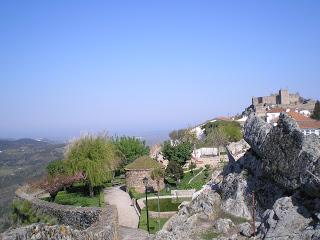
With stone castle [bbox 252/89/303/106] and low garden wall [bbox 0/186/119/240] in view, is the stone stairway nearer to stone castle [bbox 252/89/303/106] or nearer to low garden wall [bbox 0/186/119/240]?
low garden wall [bbox 0/186/119/240]

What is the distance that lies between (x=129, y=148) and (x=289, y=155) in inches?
1352

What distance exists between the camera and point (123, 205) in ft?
103

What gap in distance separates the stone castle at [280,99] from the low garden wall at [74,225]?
299 ft

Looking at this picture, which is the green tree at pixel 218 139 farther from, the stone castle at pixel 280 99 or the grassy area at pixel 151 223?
the stone castle at pixel 280 99

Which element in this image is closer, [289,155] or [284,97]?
[289,155]

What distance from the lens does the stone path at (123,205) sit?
87.1ft

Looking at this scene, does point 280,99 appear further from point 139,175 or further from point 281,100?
point 139,175

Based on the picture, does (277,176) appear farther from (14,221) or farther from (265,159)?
(14,221)

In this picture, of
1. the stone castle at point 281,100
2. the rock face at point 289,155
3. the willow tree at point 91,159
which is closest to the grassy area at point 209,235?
the rock face at point 289,155

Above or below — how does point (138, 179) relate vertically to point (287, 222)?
below

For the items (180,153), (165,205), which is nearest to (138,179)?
(165,205)

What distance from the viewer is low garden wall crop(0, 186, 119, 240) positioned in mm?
8305

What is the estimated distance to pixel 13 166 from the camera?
158 metres

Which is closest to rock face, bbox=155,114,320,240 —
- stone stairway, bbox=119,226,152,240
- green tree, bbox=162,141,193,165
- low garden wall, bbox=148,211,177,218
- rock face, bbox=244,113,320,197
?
rock face, bbox=244,113,320,197
